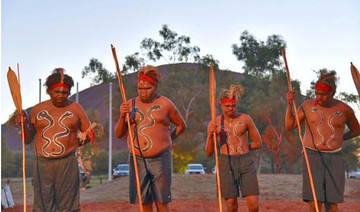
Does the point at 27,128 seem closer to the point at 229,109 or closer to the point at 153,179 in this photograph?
the point at 153,179

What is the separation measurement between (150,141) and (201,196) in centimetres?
1108

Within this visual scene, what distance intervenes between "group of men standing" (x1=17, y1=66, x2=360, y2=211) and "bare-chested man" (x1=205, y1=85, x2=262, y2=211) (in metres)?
0.40

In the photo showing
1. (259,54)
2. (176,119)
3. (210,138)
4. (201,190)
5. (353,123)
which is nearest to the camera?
(176,119)

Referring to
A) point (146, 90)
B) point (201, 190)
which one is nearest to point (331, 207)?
point (146, 90)

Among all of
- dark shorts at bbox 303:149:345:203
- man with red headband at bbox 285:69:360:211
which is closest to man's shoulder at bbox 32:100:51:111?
man with red headband at bbox 285:69:360:211

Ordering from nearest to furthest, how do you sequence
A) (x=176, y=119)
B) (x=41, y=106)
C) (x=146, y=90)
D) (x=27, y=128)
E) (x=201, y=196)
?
(x=27, y=128) < (x=41, y=106) < (x=146, y=90) < (x=176, y=119) < (x=201, y=196)

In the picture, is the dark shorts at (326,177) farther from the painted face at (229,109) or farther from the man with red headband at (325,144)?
the painted face at (229,109)

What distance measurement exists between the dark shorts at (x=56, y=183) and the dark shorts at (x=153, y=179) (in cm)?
70

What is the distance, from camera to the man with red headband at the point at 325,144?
8055 mm

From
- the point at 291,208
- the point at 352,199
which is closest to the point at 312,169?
the point at 291,208

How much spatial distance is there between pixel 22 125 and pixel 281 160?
1575 inches

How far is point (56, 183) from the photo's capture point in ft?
23.8

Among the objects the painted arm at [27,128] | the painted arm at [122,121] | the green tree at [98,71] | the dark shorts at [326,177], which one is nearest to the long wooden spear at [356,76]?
the dark shorts at [326,177]

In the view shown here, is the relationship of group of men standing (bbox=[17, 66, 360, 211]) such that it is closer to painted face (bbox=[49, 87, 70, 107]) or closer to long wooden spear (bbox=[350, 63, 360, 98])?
painted face (bbox=[49, 87, 70, 107])
